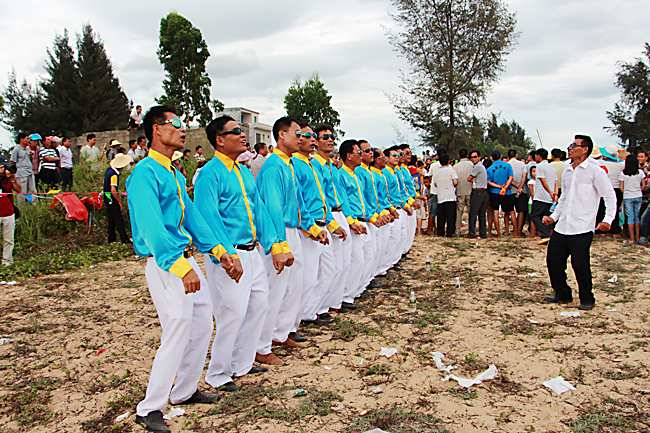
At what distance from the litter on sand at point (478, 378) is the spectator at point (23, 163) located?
10.7 metres

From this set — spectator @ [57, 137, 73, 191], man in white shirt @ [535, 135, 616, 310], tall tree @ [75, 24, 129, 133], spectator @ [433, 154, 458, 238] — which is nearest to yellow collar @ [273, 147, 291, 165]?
man in white shirt @ [535, 135, 616, 310]

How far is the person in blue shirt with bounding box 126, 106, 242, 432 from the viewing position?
9.34 ft

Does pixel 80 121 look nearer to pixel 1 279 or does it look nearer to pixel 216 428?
pixel 1 279

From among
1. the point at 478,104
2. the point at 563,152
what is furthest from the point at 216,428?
the point at 478,104

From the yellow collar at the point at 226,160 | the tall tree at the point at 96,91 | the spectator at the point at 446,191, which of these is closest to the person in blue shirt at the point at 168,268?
the yellow collar at the point at 226,160

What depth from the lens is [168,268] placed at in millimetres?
2824

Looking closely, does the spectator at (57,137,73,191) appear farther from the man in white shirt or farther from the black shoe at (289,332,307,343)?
the man in white shirt

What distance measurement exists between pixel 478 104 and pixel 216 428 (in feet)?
72.7

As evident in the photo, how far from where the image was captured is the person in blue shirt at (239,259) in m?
3.50

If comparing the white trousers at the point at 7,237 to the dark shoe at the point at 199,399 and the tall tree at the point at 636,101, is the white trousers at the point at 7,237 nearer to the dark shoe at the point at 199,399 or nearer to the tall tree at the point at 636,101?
the dark shoe at the point at 199,399

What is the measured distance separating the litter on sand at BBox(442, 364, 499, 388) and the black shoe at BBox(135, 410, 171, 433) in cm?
222

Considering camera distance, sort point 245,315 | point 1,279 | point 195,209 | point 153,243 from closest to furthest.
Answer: point 153,243
point 195,209
point 245,315
point 1,279

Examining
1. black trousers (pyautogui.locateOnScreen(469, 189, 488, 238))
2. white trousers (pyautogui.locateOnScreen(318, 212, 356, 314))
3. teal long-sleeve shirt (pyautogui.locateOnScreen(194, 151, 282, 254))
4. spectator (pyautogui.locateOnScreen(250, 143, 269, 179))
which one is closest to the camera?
teal long-sleeve shirt (pyautogui.locateOnScreen(194, 151, 282, 254))

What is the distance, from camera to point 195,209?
331 centimetres
